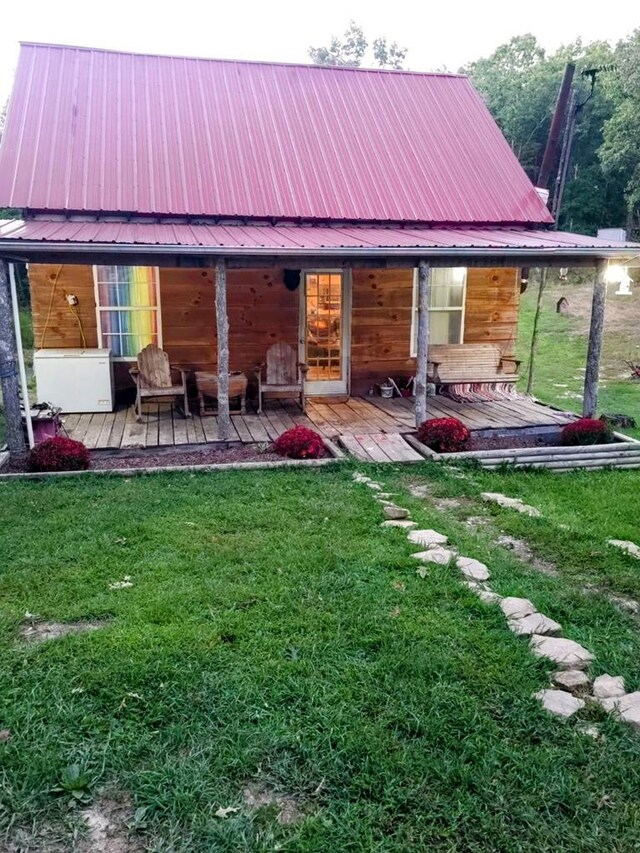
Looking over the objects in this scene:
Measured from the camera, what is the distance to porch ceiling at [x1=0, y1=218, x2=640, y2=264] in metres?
6.48

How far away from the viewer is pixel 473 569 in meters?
4.23

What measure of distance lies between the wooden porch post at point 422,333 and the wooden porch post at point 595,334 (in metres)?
1.97

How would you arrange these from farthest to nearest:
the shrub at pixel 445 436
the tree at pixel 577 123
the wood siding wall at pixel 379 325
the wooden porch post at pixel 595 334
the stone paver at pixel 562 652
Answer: the tree at pixel 577 123
the wood siding wall at pixel 379 325
the wooden porch post at pixel 595 334
the shrub at pixel 445 436
the stone paver at pixel 562 652

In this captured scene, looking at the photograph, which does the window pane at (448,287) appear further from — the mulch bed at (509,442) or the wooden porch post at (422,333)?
the mulch bed at (509,442)

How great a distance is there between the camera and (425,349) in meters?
7.67

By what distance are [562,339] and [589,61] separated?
17.7 meters

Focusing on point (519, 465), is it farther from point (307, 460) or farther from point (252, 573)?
point (252, 573)

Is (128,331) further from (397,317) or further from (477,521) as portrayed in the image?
(477,521)

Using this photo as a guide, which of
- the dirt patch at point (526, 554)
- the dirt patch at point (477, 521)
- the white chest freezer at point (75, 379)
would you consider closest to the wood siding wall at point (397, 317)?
the white chest freezer at point (75, 379)

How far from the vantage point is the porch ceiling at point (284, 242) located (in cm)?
648

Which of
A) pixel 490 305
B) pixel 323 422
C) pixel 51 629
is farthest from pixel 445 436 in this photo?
pixel 51 629

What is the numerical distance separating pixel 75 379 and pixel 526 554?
633 centimetres

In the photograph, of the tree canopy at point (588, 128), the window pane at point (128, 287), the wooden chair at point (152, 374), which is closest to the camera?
the wooden chair at point (152, 374)

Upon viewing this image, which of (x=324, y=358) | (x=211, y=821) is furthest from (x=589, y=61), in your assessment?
(x=211, y=821)
